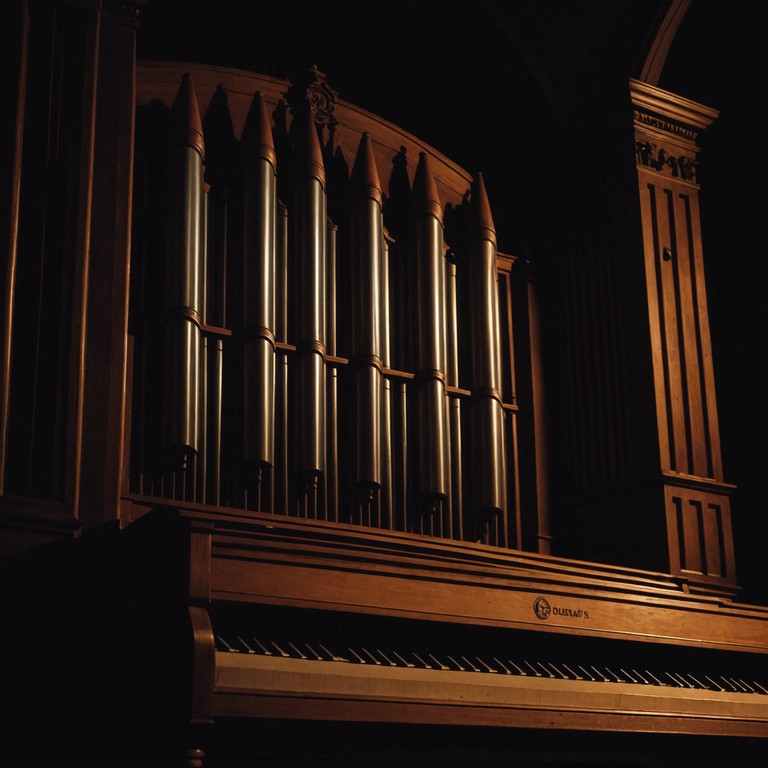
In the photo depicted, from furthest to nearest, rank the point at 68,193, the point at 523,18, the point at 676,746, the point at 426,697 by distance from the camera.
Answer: the point at 523,18
the point at 676,746
the point at 68,193
the point at 426,697

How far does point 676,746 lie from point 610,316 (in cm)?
208

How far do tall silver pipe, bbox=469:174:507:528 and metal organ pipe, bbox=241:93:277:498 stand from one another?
39.8 inches

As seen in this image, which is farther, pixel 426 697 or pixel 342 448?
pixel 342 448

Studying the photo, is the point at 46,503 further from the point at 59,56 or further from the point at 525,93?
the point at 525,93

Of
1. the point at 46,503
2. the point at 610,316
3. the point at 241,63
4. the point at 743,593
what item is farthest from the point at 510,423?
the point at 46,503

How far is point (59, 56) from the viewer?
15.7 ft

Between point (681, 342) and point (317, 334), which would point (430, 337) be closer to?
point (317, 334)

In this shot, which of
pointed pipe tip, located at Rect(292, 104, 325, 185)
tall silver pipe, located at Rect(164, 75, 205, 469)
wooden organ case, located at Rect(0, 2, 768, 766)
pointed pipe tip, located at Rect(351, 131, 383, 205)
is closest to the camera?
wooden organ case, located at Rect(0, 2, 768, 766)

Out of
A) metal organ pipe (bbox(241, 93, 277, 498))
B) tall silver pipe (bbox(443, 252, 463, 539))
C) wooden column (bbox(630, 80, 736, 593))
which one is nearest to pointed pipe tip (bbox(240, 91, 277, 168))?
metal organ pipe (bbox(241, 93, 277, 498))

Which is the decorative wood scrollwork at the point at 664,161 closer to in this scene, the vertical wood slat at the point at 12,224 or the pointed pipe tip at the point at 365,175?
the pointed pipe tip at the point at 365,175

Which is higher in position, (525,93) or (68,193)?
(525,93)

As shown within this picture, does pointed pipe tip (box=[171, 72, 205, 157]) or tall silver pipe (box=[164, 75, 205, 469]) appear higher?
pointed pipe tip (box=[171, 72, 205, 157])

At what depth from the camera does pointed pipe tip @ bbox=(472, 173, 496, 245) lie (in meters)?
5.91

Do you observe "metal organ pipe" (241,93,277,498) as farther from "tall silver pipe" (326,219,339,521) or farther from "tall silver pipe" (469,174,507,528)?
"tall silver pipe" (469,174,507,528)
